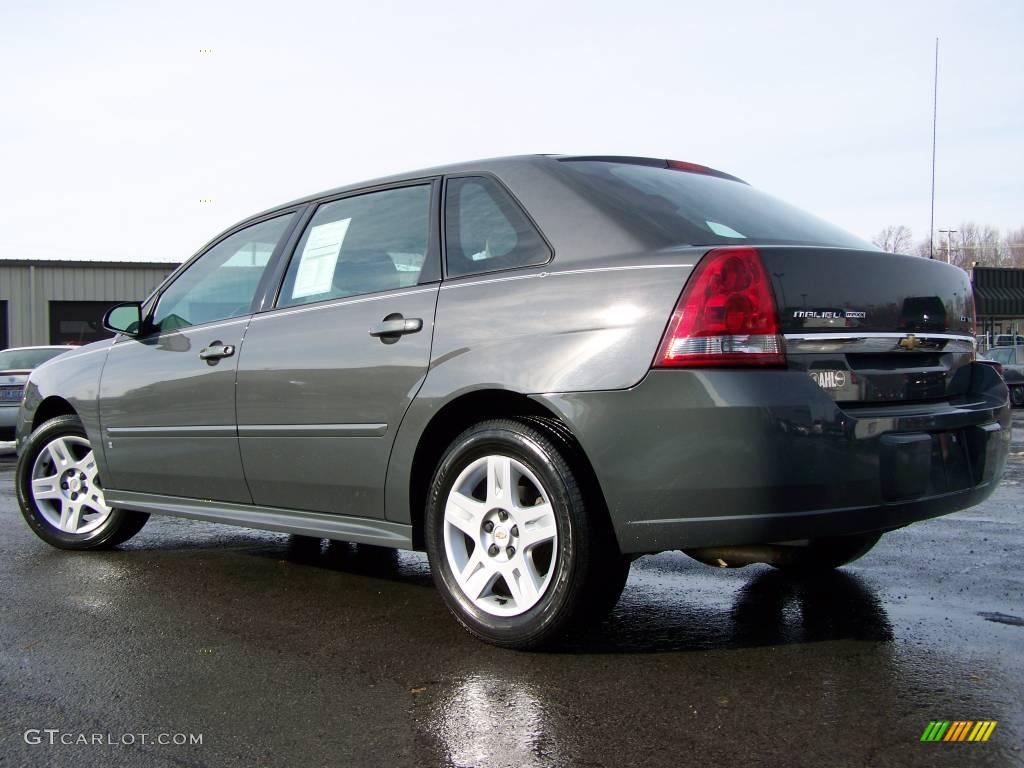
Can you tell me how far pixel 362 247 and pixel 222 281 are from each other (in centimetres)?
103

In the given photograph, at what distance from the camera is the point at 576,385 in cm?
308

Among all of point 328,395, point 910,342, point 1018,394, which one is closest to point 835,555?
point 910,342

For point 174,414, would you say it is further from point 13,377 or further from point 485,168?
point 13,377

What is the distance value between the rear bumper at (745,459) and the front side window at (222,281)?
2030 mm

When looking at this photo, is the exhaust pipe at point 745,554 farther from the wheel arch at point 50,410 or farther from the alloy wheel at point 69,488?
the wheel arch at point 50,410

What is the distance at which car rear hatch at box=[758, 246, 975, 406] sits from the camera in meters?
2.98

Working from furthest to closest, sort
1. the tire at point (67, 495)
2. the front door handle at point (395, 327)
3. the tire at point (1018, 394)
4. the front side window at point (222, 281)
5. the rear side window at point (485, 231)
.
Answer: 1. the tire at point (1018, 394)
2. the tire at point (67, 495)
3. the front side window at point (222, 281)
4. the front door handle at point (395, 327)
5. the rear side window at point (485, 231)

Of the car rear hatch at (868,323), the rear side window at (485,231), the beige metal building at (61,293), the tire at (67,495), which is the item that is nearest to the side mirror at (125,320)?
the tire at (67,495)

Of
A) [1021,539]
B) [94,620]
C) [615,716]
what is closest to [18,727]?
[94,620]

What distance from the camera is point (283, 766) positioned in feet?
8.01

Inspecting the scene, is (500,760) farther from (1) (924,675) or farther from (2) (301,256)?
(2) (301,256)

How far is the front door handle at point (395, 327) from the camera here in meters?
3.61

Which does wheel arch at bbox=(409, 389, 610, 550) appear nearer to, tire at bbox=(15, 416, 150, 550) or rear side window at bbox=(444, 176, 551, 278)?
rear side window at bbox=(444, 176, 551, 278)

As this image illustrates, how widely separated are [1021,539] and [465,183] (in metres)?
3.46
